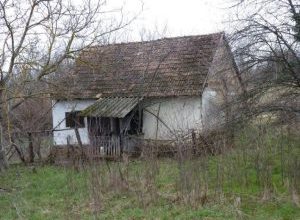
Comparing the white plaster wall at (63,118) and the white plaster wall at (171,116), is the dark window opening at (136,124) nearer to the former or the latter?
the white plaster wall at (171,116)

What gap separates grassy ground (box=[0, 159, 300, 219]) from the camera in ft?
25.5

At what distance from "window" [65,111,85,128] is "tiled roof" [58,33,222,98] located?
33.6 inches

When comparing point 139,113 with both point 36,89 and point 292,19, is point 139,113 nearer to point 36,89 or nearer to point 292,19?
point 36,89

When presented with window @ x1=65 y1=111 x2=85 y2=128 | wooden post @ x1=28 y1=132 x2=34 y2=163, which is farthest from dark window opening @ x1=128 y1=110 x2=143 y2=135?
wooden post @ x1=28 y1=132 x2=34 y2=163

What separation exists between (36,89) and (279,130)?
24.2 feet

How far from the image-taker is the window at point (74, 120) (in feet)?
62.3

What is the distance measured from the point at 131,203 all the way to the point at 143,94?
9483 mm

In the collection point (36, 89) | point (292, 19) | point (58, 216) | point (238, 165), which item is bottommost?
point (58, 216)

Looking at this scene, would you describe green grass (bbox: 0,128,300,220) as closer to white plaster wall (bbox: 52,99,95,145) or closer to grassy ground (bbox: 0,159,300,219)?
grassy ground (bbox: 0,159,300,219)

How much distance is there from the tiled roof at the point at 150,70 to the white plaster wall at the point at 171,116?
1.58ft

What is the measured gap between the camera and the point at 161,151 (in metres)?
14.8

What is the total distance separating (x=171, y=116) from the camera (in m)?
17.6

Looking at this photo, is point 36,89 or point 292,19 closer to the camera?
point 292,19

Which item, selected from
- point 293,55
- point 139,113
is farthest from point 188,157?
point 139,113
